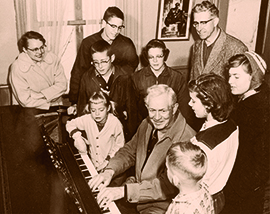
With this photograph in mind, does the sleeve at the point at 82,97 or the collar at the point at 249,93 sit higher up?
the collar at the point at 249,93

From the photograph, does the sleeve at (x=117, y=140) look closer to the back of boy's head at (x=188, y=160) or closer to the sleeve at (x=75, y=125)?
the sleeve at (x=75, y=125)

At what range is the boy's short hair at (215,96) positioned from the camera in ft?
8.13

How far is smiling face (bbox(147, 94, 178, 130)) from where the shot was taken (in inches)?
104

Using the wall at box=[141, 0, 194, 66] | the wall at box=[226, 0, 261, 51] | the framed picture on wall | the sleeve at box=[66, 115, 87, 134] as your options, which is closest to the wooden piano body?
the sleeve at box=[66, 115, 87, 134]

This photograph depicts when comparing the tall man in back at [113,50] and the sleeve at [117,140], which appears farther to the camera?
the tall man in back at [113,50]

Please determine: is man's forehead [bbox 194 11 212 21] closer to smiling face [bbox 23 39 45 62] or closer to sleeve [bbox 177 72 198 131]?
sleeve [bbox 177 72 198 131]

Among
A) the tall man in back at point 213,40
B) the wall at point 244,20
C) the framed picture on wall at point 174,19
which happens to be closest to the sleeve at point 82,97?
the tall man in back at point 213,40

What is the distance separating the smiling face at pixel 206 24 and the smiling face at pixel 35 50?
179 centimetres

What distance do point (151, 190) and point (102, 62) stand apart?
1.71 m

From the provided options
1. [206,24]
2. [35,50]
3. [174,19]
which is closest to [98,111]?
[35,50]

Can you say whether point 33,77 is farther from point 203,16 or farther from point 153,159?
point 203,16

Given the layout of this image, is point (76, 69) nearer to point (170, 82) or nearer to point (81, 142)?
point (170, 82)

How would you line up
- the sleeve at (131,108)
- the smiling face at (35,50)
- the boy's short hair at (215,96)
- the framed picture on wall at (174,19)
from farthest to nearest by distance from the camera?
the framed picture on wall at (174,19) → the sleeve at (131,108) → the smiling face at (35,50) → the boy's short hair at (215,96)

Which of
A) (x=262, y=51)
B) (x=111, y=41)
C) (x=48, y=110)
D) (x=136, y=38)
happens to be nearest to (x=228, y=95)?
(x=48, y=110)
